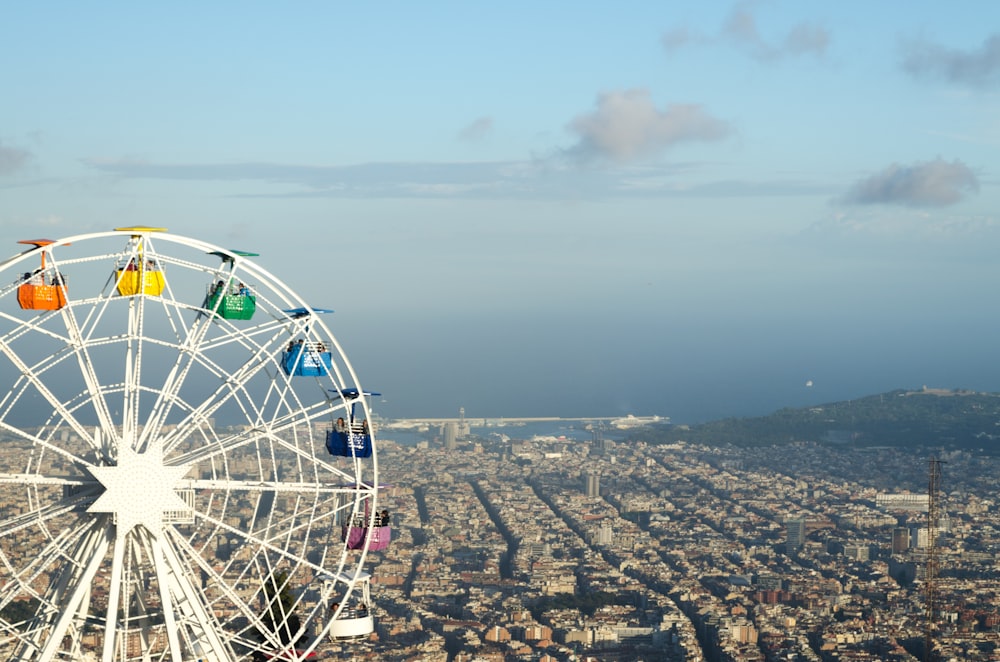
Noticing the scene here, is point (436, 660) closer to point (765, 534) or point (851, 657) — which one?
point (851, 657)

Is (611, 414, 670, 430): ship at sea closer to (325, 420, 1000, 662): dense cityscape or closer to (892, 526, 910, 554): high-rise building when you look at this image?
(325, 420, 1000, 662): dense cityscape

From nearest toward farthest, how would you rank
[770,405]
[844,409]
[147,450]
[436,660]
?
1. [147,450]
2. [436,660]
3. [844,409]
4. [770,405]

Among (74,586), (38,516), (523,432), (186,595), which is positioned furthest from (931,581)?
(523,432)

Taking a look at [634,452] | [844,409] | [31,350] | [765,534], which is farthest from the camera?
[844,409]

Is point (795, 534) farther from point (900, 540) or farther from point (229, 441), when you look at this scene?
point (229, 441)

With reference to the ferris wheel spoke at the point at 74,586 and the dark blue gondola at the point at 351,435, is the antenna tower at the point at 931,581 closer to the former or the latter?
the dark blue gondola at the point at 351,435

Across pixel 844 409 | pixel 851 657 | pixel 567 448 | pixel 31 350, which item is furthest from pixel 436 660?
pixel 844 409

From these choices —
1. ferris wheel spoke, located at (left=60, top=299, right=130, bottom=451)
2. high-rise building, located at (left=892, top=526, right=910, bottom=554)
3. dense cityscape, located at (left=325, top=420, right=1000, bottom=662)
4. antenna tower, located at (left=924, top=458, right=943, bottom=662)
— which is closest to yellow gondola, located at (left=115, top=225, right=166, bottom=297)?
ferris wheel spoke, located at (left=60, top=299, right=130, bottom=451)

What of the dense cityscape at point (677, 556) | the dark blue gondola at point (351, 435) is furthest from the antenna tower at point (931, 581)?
the dark blue gondola at point (351, 435)
